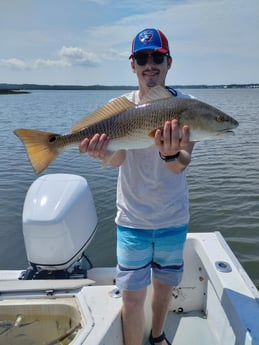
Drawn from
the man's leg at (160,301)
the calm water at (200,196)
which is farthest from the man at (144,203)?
the calm water at (200,196)

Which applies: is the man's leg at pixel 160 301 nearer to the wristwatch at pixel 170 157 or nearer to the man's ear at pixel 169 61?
the wristwatch at pixel 170 157

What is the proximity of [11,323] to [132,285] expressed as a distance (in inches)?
A: 38.7

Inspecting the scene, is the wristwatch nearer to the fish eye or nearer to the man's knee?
the fish eye

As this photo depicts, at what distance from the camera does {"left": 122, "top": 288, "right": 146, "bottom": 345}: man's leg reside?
2.77 metres

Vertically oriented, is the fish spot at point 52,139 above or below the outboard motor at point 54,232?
above

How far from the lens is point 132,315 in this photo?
277 centimetres

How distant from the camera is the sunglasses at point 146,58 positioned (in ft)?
9.00

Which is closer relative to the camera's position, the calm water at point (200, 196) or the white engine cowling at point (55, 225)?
A: the white engine cowling at point (55, 225)

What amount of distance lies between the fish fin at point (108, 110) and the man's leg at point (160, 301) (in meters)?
1.38

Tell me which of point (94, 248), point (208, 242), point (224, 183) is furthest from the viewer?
point (224, 183)

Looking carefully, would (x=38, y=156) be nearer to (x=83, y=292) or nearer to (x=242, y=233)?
(x=83, y=292)

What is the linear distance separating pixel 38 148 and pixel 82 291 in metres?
1.19

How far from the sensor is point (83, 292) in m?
2.91

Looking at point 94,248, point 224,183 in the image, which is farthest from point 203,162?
point 94,248
